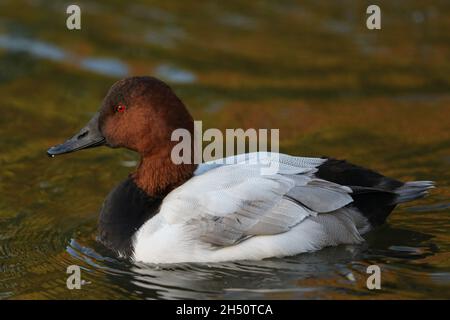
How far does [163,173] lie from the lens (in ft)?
20.0

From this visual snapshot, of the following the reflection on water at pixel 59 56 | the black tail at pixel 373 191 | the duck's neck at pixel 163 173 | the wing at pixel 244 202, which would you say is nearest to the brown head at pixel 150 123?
the duck's neck at pixel 163 173

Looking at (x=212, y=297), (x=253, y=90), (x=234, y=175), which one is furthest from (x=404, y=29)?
(x=212, y=297)

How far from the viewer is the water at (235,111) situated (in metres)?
5.80

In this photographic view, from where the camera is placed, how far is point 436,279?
5648mm

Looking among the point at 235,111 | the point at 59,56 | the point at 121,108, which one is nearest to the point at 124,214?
the point at 121,108

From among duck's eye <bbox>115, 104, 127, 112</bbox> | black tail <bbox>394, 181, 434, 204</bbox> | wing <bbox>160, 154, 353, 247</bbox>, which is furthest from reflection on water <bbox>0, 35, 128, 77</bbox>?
black tail <bbox>394, 181, 434, 204</bbox>

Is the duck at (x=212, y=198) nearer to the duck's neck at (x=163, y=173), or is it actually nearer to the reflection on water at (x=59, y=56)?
the duck's neck at (x=163, y=173)

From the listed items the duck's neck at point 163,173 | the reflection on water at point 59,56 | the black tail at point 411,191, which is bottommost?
the black tail at point 411,191

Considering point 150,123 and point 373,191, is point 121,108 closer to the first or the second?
point 150,123

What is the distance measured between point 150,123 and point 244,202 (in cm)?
84

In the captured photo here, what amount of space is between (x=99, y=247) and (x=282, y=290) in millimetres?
1468

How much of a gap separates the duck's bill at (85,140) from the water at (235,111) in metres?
0.70

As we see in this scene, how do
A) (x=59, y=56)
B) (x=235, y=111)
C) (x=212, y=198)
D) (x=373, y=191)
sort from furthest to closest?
1. (x=59, y=56)
2. (x=235, y=111)
3. (x=373, y=191)
4. (x=212, y=198)
